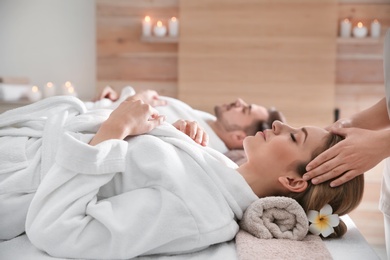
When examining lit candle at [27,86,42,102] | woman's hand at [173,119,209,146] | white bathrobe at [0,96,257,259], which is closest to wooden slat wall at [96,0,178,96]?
lit candle at [27,86,42,102]

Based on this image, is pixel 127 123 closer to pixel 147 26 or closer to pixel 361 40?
pixel 147 26

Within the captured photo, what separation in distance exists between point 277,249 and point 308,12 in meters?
2.88

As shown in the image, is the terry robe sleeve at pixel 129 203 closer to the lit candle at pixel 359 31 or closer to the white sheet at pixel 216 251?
the white sheet at pixel 216 251

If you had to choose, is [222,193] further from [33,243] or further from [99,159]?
[33,243]

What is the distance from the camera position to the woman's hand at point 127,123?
1525mm

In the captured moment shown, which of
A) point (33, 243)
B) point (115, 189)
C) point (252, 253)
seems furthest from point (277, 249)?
point (33, 243)

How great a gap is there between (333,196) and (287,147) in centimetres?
18

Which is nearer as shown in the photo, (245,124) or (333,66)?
(245,124)

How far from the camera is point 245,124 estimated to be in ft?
9.89

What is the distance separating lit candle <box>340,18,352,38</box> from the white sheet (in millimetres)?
2653

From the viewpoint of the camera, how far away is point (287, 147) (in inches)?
62.9

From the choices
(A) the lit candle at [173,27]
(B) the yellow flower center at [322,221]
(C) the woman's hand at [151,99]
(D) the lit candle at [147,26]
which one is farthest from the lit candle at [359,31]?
(B) the yellow flower center at [322,221]

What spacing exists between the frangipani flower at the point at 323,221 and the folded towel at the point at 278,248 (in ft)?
0.16

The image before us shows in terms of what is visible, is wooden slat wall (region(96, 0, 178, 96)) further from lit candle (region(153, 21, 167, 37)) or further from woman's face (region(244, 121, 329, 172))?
woman's face (region(244, 121, 329, 172))
